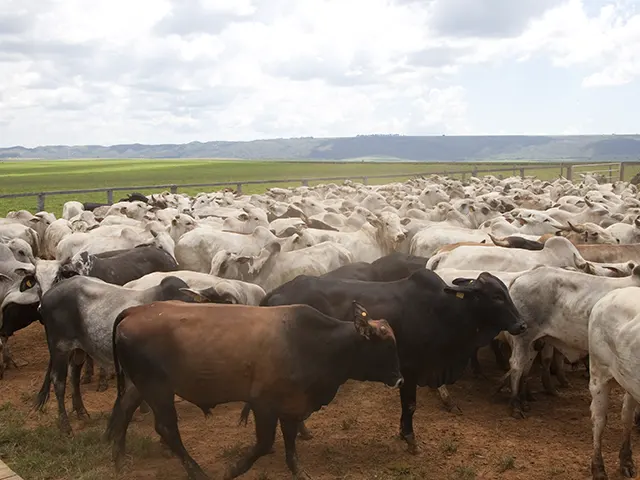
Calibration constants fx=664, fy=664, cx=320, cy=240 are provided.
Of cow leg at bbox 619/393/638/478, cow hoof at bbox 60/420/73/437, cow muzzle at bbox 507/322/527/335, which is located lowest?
cow hoof at bbox 60/420/73/437

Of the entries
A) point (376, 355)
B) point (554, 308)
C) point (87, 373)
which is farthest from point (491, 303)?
point (87, 373)

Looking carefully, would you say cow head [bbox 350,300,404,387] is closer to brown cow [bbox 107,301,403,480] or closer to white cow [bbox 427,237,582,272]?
brown cow [bbox 107,301,403,480]

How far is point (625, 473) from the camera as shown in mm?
6250

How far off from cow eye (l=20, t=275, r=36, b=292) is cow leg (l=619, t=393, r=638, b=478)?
7.70 m

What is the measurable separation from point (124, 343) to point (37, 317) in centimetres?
473

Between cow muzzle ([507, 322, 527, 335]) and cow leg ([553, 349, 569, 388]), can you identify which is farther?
cow leg ([553, 349, 569, 388])

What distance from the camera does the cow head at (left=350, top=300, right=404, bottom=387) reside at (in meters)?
6.09

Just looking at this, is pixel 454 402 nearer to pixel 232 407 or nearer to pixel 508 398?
pixel 508 398

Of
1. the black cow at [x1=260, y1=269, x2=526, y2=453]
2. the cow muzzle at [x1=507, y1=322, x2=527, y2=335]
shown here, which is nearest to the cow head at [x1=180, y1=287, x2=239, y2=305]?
the black cow at [x1=260, y1=269, x2=526, y2=453]

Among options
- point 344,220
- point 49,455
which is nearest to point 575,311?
point 49,455

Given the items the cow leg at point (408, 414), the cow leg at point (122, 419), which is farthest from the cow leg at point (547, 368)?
the cow leg at point (122, 419)

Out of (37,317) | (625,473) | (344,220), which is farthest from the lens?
(344,220)

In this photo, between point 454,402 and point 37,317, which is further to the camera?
point 37,317

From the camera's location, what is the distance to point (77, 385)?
26.2 feet
